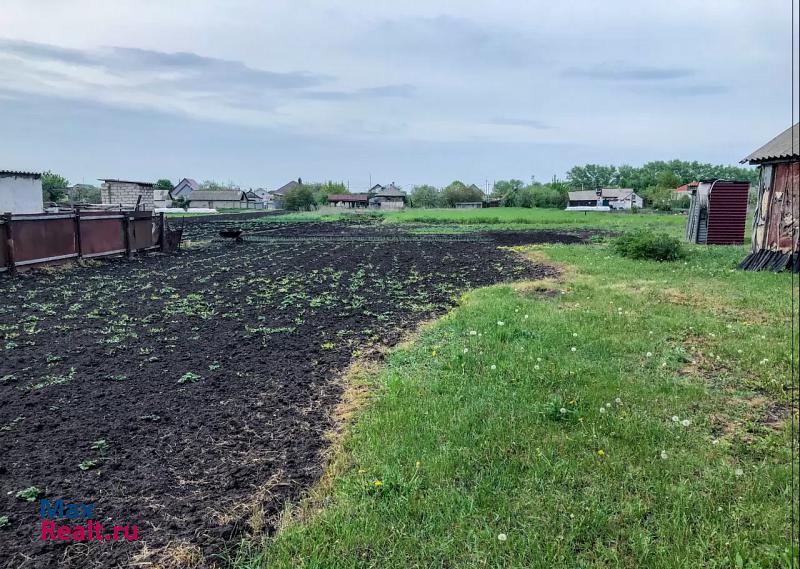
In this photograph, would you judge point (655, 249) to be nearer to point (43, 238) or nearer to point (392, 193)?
point (43, 238)

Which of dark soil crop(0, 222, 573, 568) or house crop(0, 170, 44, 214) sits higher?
house crop(0, 170, 44, 214)

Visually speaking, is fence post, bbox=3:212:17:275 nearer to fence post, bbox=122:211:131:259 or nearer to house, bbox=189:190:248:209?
fence post, bbox=122:211:131:259

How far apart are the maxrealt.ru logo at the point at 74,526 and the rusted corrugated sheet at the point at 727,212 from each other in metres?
24.7

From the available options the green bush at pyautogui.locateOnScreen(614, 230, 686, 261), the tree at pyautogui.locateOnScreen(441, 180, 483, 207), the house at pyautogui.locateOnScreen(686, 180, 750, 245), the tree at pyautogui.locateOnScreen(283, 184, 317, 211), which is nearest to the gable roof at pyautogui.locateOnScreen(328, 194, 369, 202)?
the tree at pyautogui.locateOnScreen(283, 184, 317, 211)

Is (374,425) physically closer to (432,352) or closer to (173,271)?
(432,352)

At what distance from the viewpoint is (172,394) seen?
5.41 m

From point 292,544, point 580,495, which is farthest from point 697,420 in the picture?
point 292,544

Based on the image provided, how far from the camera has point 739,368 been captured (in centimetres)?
589

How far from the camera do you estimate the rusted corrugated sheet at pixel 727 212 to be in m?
22.3

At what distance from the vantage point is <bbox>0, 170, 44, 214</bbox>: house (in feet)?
87.8

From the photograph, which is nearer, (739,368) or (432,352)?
(739,368)

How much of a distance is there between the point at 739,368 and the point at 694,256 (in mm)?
12720

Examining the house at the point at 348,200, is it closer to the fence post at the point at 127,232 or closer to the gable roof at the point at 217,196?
the gable roof at the point at 217,196

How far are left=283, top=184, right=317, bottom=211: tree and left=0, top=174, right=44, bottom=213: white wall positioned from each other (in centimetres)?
6517
